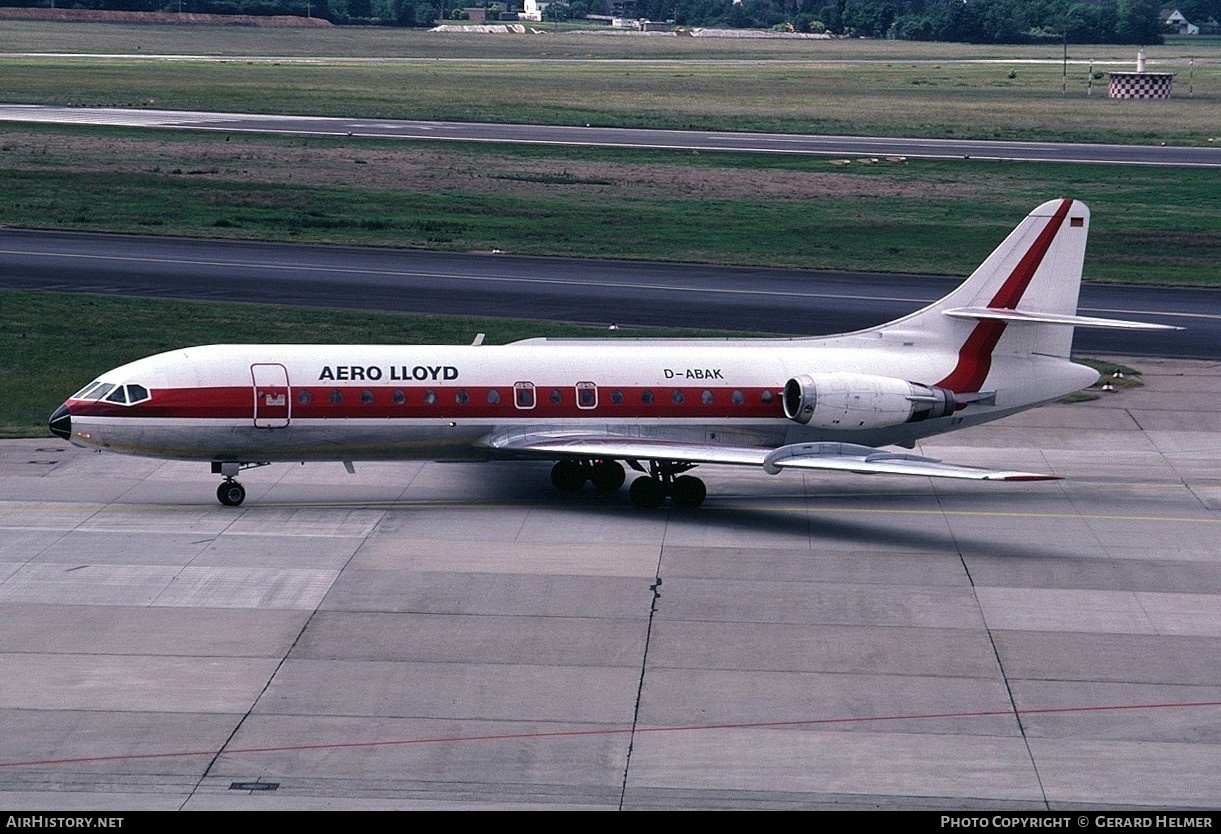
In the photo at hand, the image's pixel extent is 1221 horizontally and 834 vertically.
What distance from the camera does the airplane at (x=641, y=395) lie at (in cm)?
3150

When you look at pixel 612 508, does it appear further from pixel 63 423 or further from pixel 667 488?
pixel 63 423

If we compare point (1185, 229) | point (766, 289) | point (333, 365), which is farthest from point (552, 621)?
point (1185, 229)

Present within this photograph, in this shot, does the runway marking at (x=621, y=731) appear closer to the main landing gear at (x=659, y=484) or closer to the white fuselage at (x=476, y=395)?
the main landing gear at (x=659, y=484)

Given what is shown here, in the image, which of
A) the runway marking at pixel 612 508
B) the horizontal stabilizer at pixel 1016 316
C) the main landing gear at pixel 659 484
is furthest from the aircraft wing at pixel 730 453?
the horizontal stabilizer at pixel 1016 316

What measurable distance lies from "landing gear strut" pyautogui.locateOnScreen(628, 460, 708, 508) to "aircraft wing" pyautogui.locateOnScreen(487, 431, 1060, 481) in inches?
21.5

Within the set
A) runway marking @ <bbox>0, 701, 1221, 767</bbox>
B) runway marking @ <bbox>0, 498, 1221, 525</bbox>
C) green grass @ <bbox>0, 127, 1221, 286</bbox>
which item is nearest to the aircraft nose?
runway marking @ <bbox>0, 498, 1221, 525</bbox>

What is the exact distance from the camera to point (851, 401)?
33.1m

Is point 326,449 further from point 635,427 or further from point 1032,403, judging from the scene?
point 1032,403

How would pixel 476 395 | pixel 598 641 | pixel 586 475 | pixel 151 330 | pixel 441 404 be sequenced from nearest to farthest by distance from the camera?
pixel 598 641 → pixel 441 404 → pixel 476 395 → pixel 586 475 → pixel 151 330

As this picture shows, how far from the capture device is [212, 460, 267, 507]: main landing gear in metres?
32.3

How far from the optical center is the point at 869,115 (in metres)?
117

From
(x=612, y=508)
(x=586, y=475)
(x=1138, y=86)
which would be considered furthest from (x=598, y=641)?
(x=1138, y=86)

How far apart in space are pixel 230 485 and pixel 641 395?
871 cm

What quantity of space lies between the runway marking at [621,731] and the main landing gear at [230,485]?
41.7ft
